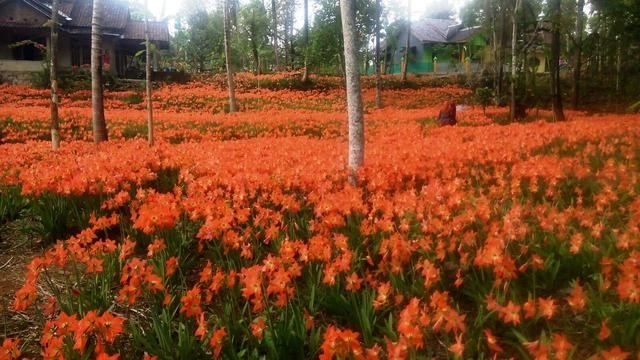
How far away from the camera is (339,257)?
3908 millimetres

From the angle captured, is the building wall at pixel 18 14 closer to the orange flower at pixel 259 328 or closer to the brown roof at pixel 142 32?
the brown roof at pixel 142 32

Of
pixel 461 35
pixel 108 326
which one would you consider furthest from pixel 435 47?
pixel 108 326

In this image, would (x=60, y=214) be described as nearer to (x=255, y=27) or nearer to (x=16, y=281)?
(x=16, y=281)

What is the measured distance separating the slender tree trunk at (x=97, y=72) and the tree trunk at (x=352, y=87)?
7.91 meters

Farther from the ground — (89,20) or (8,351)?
(89,20)

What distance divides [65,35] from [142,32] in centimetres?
722

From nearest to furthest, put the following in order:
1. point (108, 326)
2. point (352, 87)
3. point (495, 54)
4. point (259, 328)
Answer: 1. point (108, 326)
2. point (259, 328)
3. point (352, 87)
4. point (495, 54)

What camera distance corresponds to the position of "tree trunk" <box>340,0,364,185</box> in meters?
6.62

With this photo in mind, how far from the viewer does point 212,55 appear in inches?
2140

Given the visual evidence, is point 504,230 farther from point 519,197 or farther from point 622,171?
point 622,171

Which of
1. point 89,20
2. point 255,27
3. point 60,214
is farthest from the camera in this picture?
point 255,27

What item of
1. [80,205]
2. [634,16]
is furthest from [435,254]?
[634,16]

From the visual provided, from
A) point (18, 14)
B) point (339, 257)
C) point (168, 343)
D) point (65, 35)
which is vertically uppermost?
point (18, 14)

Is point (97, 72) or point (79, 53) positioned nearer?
point (97, 72)
